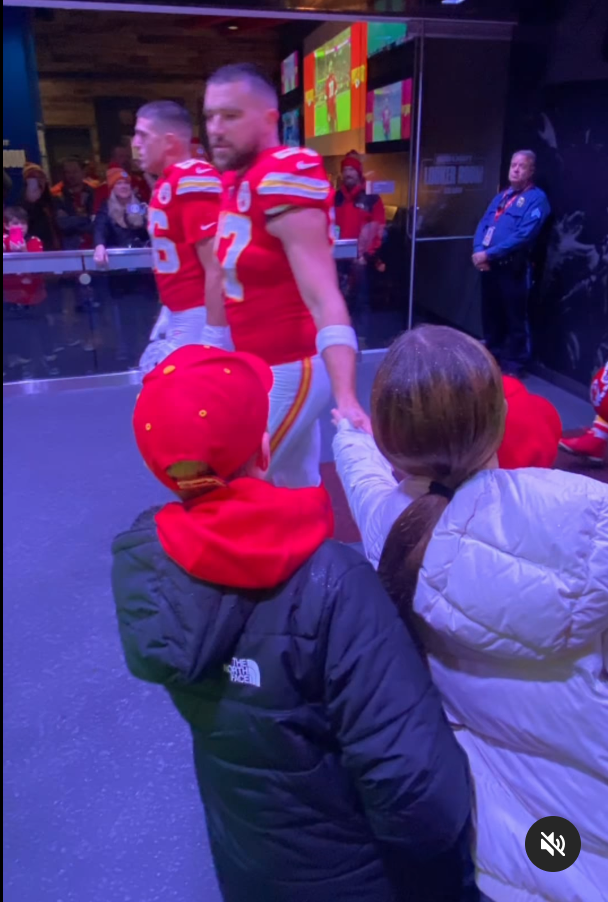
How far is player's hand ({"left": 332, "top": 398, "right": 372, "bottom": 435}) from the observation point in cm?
144

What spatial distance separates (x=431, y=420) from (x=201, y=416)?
307 mm

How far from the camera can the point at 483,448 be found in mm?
968

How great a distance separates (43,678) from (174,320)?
122 cm

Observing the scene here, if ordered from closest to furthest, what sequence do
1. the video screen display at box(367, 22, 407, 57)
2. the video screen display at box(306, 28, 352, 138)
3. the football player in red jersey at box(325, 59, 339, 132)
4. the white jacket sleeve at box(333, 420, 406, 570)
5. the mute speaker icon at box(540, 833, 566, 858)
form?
the mute speaker icon at box(540, 833, 566, 858), the white jacket sleeve at box(333, 420, 406, 570), the video screen display at box(367, 22, 407, 57), the video screen display at box(306, 28, 352, 138), the football player in red jersey at box(325, 59, 339, 132)

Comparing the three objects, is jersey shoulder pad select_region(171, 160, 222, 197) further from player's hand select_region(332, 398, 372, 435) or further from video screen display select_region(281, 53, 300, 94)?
video screen display select_region(281, 53, 300, 94)

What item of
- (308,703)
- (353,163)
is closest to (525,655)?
(308,703)

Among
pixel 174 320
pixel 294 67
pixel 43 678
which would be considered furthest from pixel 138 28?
pixel 43 678

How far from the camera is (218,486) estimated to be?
0.90 meters

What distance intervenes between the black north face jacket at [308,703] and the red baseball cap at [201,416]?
124 mm

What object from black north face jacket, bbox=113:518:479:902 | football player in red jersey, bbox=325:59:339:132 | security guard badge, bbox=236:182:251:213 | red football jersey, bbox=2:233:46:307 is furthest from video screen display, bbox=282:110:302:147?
black north face jacket, bbox=113:518:479:902

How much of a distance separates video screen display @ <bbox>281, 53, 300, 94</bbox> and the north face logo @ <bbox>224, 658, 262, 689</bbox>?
744 centimetres

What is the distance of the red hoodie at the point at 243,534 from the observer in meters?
0.85

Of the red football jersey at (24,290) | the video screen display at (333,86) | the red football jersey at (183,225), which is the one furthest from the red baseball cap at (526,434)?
the video screen display at (333,86)

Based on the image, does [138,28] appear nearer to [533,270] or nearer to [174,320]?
[533,270]
